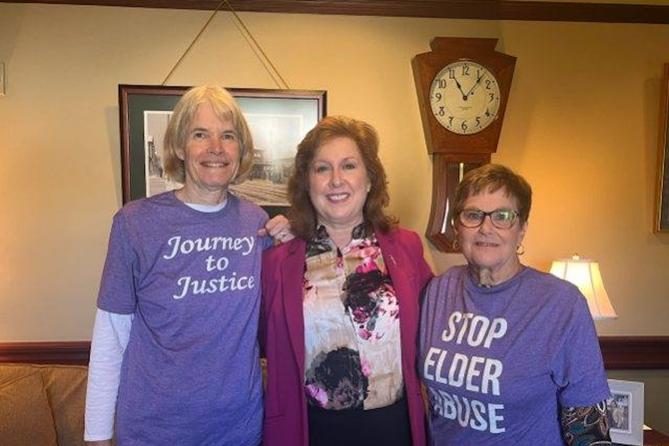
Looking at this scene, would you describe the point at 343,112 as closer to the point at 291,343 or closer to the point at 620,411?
the point at 291,343

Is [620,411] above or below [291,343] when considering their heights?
below

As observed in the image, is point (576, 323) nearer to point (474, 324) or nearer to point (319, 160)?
point (474, 324)

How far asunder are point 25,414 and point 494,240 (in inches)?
69.2

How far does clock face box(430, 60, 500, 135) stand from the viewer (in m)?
2.38

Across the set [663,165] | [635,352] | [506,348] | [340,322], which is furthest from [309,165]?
[635,352]

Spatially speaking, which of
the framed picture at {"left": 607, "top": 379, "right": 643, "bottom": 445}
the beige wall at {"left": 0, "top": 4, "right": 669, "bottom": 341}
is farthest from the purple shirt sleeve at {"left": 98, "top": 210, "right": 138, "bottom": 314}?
the framed picture at {"left": 607, "top": 379, "right": 643, "bottom": 445}

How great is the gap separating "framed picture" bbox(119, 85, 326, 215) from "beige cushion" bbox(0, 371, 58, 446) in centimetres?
84

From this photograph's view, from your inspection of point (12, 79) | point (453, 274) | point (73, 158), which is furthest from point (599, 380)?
point (12, 79)

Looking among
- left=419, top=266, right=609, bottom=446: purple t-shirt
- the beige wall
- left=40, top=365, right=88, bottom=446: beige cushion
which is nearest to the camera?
left=419, top=266, right=609, bottom=446: purple t-shirt

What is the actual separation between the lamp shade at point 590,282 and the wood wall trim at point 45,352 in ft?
7.15

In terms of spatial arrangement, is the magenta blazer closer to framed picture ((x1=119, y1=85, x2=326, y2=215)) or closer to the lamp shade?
framed picture ((x1=119, y1=85, x2=326, y2=215))

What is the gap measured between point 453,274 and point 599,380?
0.43 metres

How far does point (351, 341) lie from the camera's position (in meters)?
1.32

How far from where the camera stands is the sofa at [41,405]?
183 cm
